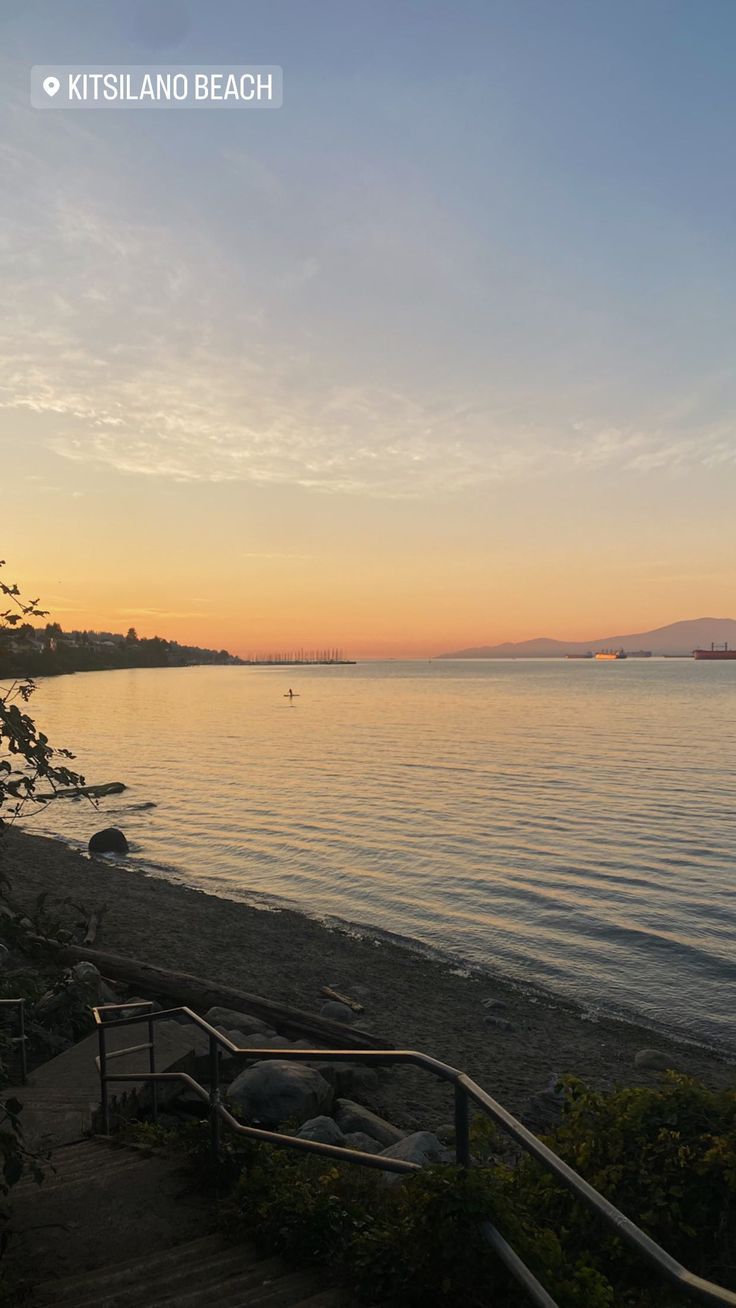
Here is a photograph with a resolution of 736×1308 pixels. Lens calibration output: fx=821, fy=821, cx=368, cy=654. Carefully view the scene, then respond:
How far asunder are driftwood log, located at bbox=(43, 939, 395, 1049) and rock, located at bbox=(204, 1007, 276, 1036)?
0.38 meters

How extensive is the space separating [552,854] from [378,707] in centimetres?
8854

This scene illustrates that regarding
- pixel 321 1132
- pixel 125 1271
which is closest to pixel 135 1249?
pixel 125 1271

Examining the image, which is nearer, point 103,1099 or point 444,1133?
point 103,1099

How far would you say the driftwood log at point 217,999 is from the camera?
12.9 metres

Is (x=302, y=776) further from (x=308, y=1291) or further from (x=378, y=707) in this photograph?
(x=378, y=707)

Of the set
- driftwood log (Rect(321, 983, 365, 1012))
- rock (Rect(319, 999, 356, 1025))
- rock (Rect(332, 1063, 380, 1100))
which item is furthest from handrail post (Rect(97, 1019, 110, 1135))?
driftwood log (Rect(321, 983, 365, 1012))

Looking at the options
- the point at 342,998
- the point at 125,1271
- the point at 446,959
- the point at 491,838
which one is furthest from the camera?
the point at 491,838

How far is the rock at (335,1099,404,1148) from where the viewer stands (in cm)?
961

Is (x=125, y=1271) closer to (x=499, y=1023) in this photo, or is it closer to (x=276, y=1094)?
(x=276, y=1094)

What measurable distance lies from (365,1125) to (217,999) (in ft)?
15.6

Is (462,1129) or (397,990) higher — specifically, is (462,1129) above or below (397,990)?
above

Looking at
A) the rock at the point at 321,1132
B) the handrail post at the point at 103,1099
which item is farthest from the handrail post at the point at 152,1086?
the rock at the point at 321,1132

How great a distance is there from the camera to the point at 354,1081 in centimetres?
1198

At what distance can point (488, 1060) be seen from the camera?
45.2 ft
